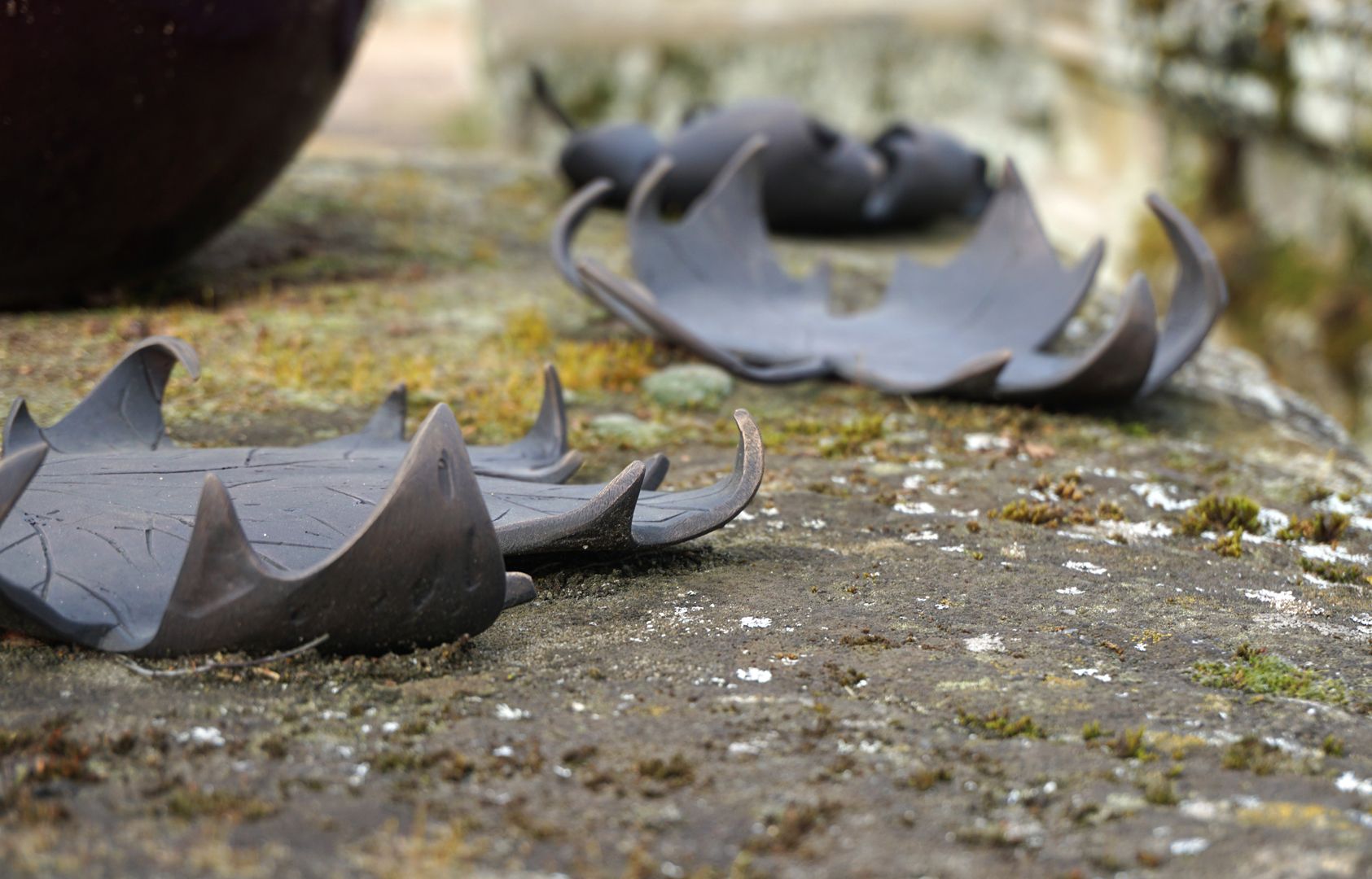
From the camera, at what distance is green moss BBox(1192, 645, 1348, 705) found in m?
1.70

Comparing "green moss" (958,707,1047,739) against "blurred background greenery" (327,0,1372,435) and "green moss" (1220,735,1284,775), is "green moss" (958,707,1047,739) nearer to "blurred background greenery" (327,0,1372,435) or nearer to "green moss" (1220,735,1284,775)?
"green moss" (1220,735,1284,775)

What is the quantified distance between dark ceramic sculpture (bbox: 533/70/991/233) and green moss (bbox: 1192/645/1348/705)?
289 cm

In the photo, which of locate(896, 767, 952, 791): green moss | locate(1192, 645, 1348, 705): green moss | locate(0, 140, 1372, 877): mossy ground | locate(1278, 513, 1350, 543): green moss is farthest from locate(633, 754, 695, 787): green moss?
locate(1278, 513, 1350, 543): green moss

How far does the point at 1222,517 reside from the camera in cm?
238

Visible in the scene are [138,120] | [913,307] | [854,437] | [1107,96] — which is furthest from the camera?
[1107,96]

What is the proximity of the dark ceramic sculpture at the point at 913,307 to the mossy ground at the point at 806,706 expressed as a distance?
168 millimetres

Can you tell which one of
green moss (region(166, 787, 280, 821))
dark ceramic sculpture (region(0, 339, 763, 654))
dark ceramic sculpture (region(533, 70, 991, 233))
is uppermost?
dark ceramic sculpture (region(533, 70, 991, 233))

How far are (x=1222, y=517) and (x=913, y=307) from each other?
1.30 metres

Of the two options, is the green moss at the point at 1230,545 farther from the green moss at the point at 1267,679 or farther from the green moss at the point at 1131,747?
the green moss at the point at 1131,747

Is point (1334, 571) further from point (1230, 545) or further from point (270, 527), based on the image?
point (270, 527)

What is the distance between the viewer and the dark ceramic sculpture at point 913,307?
289 cm

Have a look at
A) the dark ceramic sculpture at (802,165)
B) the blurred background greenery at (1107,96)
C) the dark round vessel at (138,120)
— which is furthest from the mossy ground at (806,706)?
the blurred background greenery at (1107,96)

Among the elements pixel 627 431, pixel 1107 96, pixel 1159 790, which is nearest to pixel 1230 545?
pixel 1159 790

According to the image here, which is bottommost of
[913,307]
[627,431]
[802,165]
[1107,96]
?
[627,431]
